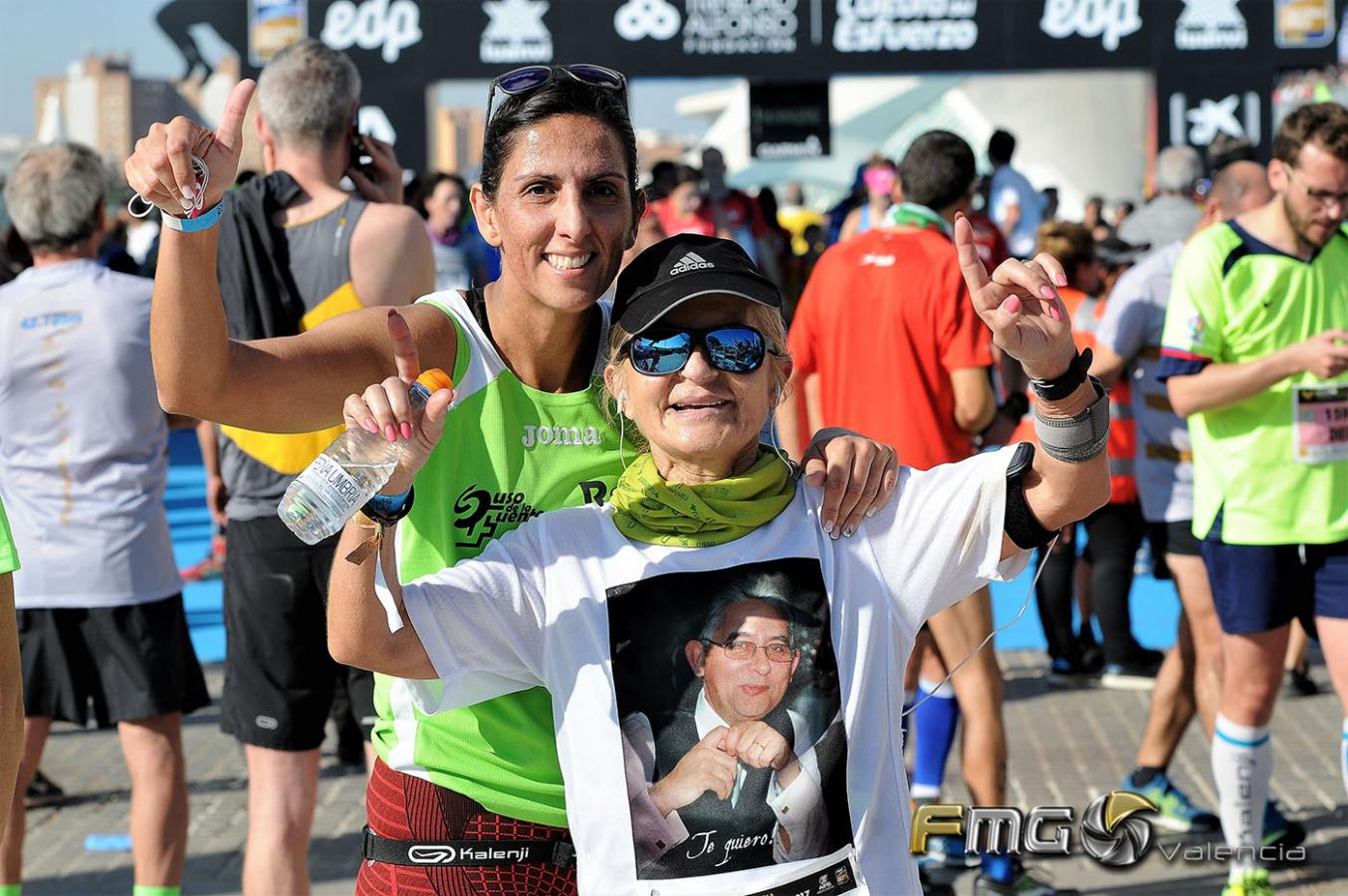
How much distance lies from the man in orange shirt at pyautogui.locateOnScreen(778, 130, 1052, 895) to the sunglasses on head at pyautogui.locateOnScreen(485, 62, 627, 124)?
2725 millimetres

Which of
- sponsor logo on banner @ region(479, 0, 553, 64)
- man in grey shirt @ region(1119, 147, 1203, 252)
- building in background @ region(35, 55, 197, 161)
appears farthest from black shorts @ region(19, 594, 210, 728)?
building in background @ region(35, 55, 197, 161)

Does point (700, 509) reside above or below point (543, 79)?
below

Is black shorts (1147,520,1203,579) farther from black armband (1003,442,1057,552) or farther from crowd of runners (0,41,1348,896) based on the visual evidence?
black armband (1003,442,1057,552)

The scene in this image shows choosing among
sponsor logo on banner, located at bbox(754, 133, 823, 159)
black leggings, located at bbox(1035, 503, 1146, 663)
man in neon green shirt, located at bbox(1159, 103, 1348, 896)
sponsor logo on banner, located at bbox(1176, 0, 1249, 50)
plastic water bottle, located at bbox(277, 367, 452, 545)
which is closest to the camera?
plastic water bottle, located at bbox(277, 367, 452, 545)

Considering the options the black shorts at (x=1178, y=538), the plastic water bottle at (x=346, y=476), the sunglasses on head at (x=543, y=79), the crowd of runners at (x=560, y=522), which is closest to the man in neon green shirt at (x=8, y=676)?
the crowd of runners at (x=560, y=522)

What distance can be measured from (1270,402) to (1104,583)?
2.77 m

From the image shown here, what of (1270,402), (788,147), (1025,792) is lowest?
(1025,792)

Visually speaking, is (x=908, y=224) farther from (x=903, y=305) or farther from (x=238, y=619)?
(x=238, y=619)

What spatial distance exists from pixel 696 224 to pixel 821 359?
565cm

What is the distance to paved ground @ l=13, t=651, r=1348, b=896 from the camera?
207 inches

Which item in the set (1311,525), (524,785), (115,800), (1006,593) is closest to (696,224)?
(1006,593)

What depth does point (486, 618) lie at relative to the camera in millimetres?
2289

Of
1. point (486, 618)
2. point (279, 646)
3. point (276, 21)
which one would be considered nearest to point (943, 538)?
point (486, 618)

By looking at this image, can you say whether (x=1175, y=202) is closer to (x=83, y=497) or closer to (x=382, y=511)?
(x=83, y=497)
